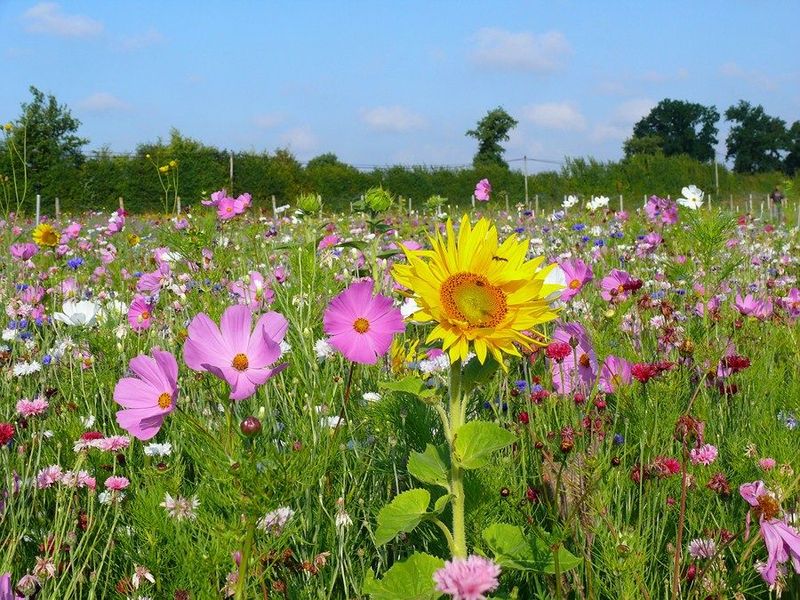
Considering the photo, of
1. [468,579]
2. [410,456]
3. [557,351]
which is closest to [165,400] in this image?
[410,456]

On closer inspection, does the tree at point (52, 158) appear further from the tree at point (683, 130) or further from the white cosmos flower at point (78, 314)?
the tree at point (683, 130)

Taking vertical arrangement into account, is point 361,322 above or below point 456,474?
above

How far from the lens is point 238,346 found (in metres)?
1.11

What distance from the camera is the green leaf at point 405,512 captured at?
3.12 feet

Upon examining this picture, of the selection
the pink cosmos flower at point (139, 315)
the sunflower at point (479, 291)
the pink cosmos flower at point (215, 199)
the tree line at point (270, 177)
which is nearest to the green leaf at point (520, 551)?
the sunflower at point (479, 291)

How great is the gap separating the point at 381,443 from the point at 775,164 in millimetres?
78610

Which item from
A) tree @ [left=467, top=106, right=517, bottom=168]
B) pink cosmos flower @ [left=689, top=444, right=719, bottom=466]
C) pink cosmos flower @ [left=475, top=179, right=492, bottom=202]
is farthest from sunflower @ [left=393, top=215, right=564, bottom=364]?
tree @ [left=467, top=106, right=517, bottom=168]

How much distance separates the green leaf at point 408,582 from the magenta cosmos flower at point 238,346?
31cm

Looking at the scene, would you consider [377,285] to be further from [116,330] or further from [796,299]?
[796,299]

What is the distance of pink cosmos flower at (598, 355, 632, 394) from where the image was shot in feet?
5.46

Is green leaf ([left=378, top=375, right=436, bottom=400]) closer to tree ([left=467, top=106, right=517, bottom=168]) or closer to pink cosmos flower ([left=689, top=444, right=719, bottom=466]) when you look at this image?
pink cosmos flower ([left=689, top=444, right=719, bottom=466])

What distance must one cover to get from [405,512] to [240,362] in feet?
1.05

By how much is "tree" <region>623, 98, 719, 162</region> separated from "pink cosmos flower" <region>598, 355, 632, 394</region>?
6936cm

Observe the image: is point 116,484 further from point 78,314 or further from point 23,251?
point 23,251
